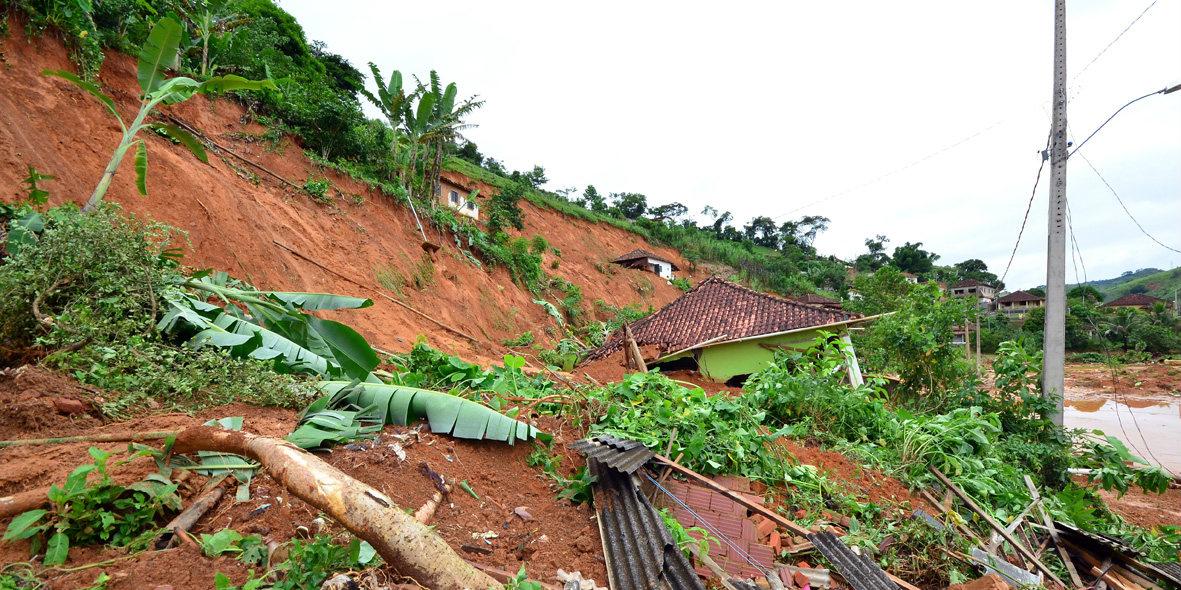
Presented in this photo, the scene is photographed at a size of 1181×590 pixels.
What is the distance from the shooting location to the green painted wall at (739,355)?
41.7ft

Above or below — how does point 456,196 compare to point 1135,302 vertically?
above

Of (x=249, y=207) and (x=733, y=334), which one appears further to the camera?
(x=733, y=334)

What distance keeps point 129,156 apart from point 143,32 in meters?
4.36

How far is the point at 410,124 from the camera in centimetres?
1515

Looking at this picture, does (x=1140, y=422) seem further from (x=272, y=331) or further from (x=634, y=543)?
(x=272, y=331)

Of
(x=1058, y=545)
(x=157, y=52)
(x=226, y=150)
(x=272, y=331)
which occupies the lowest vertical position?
(x=1058, y=545)

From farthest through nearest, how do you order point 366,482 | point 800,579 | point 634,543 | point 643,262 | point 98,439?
point 643,262 < point 800,579 < point 634,543 < point 366,482 < point 98,439

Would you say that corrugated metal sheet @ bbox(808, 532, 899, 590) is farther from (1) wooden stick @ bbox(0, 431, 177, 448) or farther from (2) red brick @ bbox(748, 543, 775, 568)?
(1) wooden stick @ bbox(0, 431, 177, 448)

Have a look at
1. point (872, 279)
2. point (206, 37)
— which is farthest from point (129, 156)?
point (872, 279)

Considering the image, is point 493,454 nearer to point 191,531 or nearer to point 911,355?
point 191,531

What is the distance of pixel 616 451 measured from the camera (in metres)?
4.25

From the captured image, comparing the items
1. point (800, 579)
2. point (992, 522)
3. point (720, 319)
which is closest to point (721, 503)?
point (800, 579)

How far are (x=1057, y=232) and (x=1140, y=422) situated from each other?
17471mm

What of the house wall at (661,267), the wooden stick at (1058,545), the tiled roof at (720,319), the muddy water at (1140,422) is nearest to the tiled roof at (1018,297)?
the muddy water at (1140,422)
